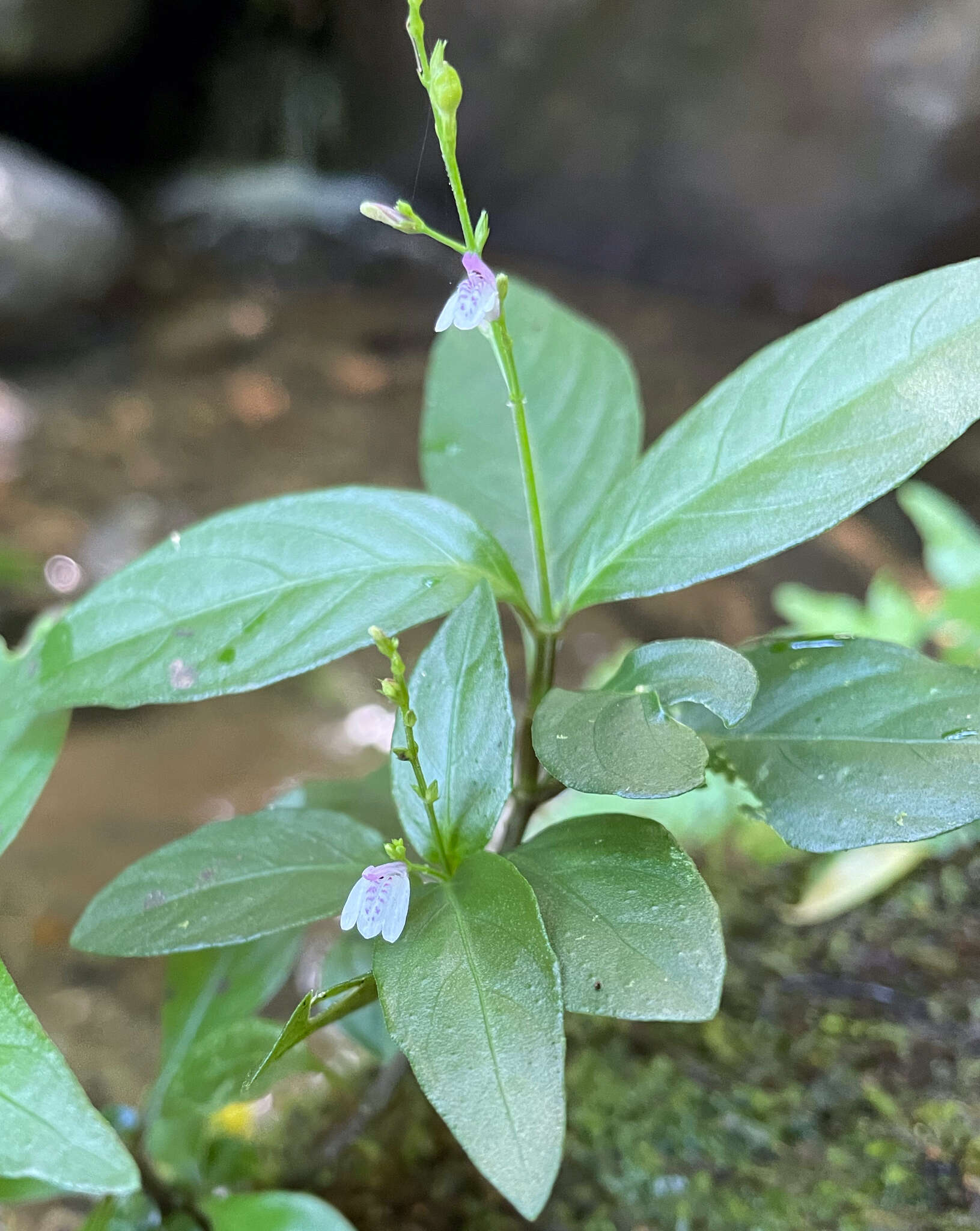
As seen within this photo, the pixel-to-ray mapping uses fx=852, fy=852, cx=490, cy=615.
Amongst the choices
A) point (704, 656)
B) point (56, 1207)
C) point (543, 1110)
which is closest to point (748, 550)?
point (704, 656)

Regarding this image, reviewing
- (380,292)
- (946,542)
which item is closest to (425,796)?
(946,542)

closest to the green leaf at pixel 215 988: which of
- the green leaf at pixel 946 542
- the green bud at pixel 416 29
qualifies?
the green bud at pixel 416 29

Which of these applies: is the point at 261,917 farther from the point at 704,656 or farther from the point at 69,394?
the point at 69,394

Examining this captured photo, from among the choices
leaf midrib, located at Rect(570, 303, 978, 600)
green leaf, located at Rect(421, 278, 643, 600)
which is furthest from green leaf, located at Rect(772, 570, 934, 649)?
leaf midrib, located at Rect(570, 303, 978, 600)

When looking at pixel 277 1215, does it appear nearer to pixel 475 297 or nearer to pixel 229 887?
pixel 229 887

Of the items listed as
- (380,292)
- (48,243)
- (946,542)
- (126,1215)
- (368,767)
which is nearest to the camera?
(126,1215)

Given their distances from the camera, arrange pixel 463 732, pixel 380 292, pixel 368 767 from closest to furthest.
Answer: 1. pixel 463 732
2. pixel 368 767
3. pixel 380 292
